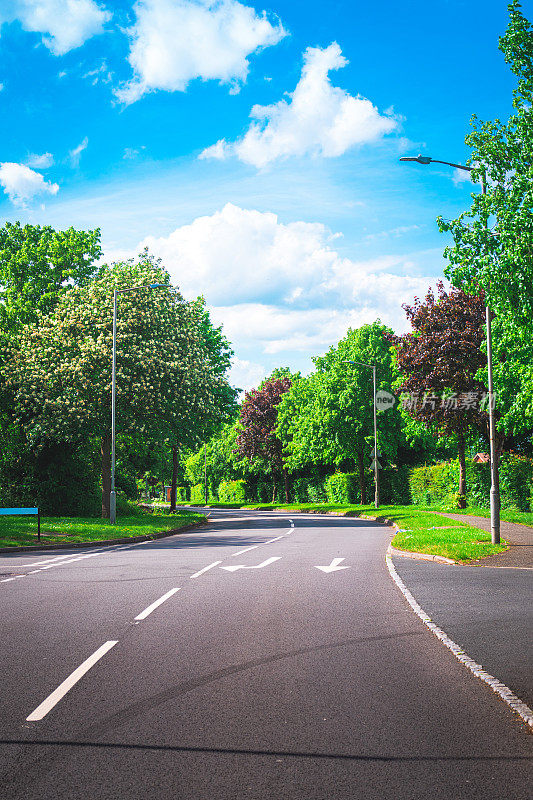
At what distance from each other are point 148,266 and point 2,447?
11666 millimetres

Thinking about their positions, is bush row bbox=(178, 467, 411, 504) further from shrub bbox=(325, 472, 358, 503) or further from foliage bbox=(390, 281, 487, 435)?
foliage bbox=(390, 281, 487, 435)

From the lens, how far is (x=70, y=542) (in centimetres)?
2102

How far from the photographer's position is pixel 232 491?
82.8m

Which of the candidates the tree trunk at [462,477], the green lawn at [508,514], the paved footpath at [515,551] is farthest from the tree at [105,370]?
the paved footpath at [515,551]

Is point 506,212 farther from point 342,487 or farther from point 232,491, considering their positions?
point 232,491

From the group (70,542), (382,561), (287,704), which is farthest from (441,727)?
(70,542)

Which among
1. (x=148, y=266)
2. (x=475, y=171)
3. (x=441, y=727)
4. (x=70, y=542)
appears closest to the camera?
(x=441, y=727)

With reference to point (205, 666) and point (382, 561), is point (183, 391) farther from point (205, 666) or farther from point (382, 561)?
point (205, 666)

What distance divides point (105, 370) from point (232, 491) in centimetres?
5220

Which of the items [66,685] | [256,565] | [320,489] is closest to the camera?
[66,685]

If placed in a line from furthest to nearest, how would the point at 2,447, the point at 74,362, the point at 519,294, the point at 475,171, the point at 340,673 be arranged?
the point at 2,447, the point at 74,362, the point at 475,171, the point at 519,294, the point at 340,673

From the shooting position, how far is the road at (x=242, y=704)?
402 cm

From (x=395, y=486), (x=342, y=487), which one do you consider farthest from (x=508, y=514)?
(x=342, y=487)

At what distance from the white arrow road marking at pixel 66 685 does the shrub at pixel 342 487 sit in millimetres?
48576
